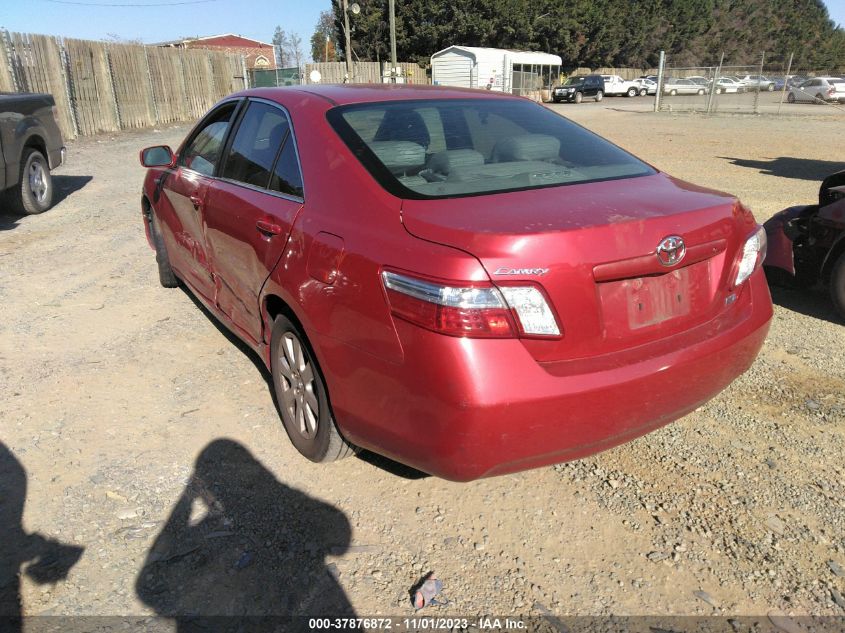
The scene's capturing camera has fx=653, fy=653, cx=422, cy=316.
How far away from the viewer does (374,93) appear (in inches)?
131

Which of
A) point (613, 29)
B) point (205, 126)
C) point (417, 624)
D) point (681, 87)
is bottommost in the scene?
point (417, 624)

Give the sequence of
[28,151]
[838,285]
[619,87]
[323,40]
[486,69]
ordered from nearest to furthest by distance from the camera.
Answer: [838,285], [28,151], [486,69], [619,87], [323,40]

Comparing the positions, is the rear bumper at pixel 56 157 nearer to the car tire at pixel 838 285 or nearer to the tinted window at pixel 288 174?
the tinted window at pixel 288 174

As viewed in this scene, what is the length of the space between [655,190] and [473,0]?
56109 mm

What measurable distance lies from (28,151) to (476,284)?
28.2 ft

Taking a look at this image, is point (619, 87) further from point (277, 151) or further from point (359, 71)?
point (277, 151)

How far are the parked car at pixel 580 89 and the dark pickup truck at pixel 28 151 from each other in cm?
3929

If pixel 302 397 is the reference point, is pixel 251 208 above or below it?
above

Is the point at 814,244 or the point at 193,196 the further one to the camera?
the point at 814,244

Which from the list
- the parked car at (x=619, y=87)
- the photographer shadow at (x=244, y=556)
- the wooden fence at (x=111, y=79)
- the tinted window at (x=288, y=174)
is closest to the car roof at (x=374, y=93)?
the tinted window at (x=288, y=174)

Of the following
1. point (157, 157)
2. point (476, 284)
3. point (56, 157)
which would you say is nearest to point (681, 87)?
point (56, 157)

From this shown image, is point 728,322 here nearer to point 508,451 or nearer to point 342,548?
point 508,451

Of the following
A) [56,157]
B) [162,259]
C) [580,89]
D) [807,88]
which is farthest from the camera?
[580,89]

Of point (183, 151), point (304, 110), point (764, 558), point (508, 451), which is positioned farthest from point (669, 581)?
point (183, 151)
